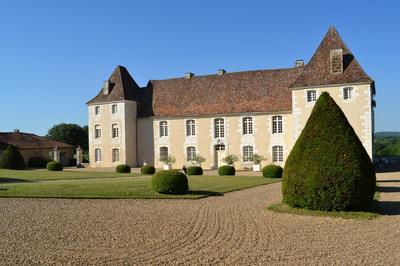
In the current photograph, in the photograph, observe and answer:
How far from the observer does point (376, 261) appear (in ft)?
18.8

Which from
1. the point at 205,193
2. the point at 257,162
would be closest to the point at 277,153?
the point at 257,162

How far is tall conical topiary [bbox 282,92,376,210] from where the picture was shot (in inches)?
362

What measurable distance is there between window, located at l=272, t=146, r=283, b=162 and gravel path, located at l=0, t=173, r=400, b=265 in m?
15.9

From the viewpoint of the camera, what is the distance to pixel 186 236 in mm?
7223

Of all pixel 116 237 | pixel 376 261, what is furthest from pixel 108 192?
pixel 376 261

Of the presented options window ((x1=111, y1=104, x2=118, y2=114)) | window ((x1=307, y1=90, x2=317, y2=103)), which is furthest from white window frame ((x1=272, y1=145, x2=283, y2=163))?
window ((x1=111, y1=104, x2=118, y2=114))

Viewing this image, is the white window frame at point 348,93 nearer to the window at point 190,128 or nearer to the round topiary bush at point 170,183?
the window at point 190,128

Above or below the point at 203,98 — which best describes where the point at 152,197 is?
below

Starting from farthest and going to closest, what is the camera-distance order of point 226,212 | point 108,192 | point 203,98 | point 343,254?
1. point 203,98
2. point 108,192
3. point 226,212
4. point 343,254

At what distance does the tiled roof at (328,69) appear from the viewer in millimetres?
23594

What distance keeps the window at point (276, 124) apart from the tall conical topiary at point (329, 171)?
1679cm

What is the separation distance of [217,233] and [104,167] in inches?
986

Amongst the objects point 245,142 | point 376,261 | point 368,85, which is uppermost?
point 368,85

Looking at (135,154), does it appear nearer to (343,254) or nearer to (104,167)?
(104,167)
